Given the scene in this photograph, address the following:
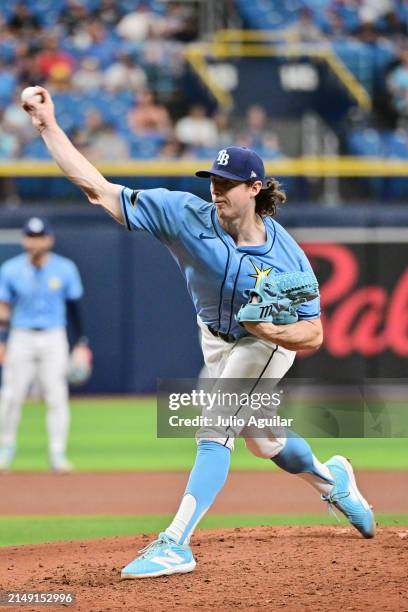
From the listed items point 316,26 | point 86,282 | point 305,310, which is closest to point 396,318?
point 86,282

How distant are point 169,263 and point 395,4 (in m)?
5.75

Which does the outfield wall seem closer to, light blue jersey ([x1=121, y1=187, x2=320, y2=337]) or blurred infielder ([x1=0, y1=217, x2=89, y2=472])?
blurred infielder ([x1=0, y1=217, x2=89, y2=472])

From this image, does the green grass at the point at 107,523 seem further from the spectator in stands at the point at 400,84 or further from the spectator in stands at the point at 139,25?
the spectator in stands at the point at 139,25

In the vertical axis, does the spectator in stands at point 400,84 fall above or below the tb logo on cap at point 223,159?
above

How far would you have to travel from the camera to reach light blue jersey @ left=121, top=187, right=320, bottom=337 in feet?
17.3

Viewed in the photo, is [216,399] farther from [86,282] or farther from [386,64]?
[386,64]

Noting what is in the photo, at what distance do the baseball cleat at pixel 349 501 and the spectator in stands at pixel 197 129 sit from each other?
9560 millimetres

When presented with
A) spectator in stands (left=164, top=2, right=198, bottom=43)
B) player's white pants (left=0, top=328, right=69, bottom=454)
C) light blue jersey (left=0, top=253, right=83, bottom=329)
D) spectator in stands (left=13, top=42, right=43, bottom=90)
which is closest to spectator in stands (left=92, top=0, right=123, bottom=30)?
spectator in stands (left=164, top=2, right=198, bottom=43)

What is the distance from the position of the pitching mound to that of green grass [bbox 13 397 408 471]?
3662 mm

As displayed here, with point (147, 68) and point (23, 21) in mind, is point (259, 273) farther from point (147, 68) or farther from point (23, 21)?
point (23, 21)

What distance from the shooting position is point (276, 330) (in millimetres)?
5113

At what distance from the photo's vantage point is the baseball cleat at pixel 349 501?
6.08 m

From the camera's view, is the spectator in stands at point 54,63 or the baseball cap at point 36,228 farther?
the spectator in stands at point 54,63

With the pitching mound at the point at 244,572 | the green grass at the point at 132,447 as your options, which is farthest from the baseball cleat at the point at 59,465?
the pitching mound at the point at 244,572
